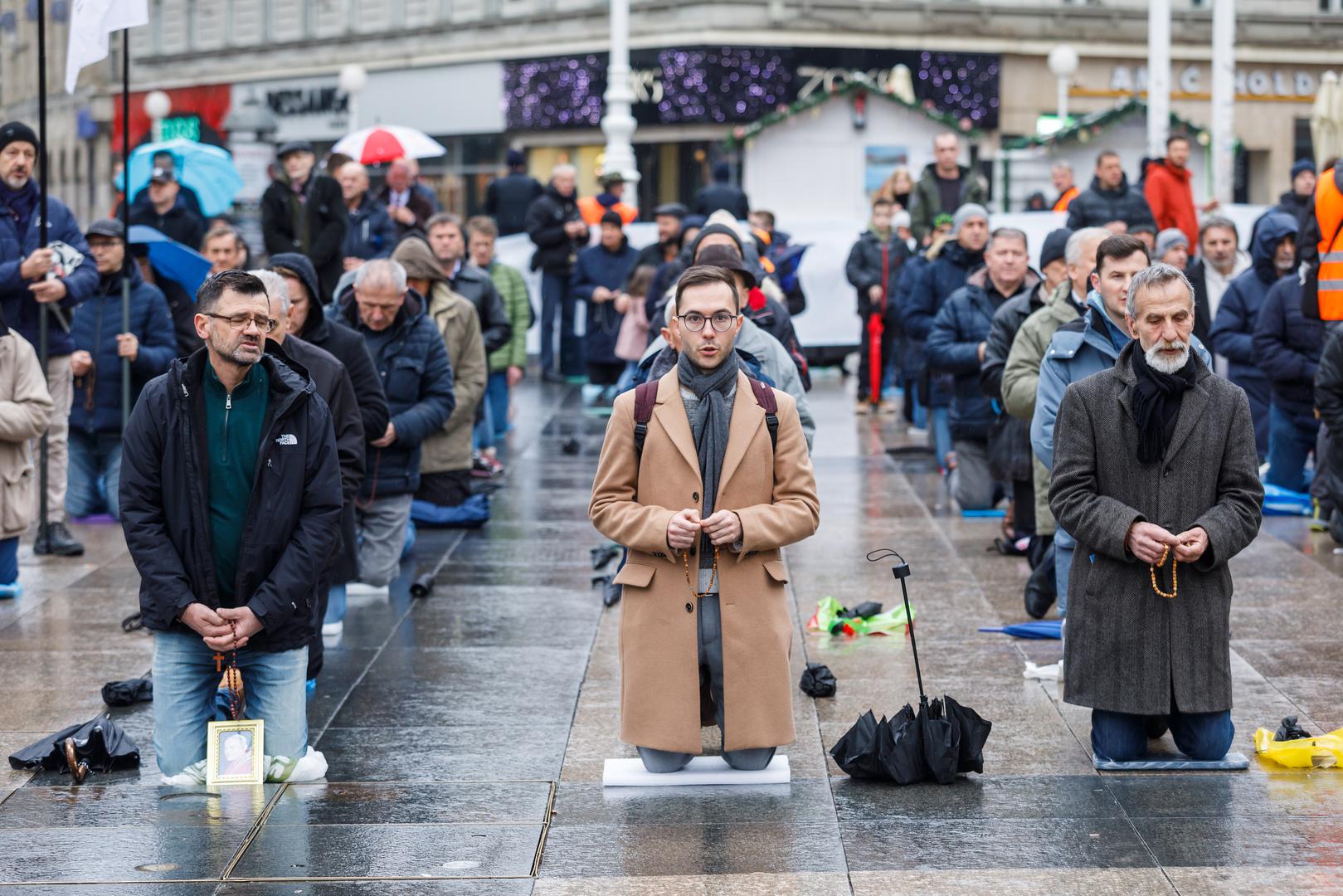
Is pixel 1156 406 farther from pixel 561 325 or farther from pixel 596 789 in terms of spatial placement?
pixel 561 325

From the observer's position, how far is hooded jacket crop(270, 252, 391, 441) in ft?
30.5

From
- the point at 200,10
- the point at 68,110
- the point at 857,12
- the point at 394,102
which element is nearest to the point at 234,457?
the point at 857,12

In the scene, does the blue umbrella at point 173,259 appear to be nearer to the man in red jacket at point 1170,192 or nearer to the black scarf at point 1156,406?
the black scarf at point 1156,406

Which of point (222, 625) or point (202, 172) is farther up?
point (202, 172)

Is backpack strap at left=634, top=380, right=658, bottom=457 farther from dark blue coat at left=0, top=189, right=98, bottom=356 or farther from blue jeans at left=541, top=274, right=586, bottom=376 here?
blue jeans at left=541, top=274, right=586, bottom=376

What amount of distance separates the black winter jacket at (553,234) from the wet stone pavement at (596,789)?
10814 millimetres

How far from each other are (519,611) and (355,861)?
4.07 m

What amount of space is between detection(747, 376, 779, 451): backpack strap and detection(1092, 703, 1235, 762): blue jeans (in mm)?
1480

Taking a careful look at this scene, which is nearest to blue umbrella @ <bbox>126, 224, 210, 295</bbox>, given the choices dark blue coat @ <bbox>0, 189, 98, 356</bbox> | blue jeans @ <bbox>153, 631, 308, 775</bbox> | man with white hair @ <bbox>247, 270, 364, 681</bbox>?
dark blue coat @ <bbox>0, 189, 98, 356</bbox>

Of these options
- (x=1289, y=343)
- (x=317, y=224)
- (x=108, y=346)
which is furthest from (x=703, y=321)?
(x=317, y=224)

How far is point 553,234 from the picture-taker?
71.7ft

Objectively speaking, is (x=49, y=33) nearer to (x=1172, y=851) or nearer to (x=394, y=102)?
(x=394, y=102)

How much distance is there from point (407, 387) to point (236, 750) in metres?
4.01

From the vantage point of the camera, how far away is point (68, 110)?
59.0 metres
